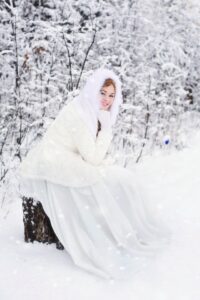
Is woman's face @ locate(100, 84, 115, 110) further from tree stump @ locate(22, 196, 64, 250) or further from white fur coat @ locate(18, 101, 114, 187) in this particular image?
tree stump @ locate(22, 196, 64, 250)

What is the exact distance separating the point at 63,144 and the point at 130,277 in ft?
4.17

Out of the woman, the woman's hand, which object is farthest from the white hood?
the woman's hand

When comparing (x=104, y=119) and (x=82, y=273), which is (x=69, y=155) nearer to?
(x=104, y=119)

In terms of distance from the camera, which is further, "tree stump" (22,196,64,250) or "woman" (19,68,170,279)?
"tree stump" (22,196,64,250)

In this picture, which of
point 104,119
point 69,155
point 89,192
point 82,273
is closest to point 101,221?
point 89,192

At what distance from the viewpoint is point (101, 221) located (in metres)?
3.34

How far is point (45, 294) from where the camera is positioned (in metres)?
2.86

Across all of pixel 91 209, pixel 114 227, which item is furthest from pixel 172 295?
pixel 91 209

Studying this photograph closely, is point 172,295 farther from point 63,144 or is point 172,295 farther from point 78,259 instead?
point 63,144

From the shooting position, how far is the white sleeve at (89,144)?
3.37 meters

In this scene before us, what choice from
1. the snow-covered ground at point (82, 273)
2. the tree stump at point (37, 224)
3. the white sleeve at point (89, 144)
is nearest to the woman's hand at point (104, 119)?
the white sleeve at point (89, 144)

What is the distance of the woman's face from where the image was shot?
3.62 meters

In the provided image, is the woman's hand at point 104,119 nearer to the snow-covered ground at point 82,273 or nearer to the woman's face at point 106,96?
the woman's face at point 106,96

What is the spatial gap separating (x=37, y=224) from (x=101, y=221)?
657 millimetres
